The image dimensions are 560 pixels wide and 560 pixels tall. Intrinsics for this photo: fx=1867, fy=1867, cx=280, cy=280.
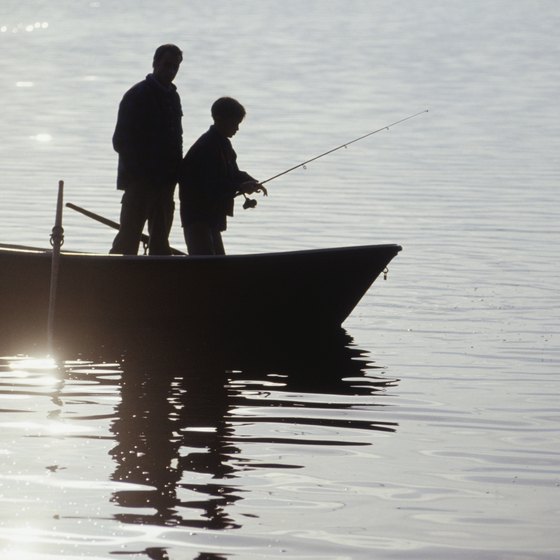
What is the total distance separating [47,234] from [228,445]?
949cm

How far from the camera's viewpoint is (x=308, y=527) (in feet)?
26.6

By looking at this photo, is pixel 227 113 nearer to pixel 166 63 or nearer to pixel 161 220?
pixel 166 63

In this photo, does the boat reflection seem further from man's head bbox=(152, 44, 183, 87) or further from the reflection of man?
man's head bbox=(152, 44, 183, 87)

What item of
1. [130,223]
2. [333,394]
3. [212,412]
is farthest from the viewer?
[130,223]

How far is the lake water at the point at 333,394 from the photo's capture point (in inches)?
320

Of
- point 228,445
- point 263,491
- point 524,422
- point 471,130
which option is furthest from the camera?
point 471,130

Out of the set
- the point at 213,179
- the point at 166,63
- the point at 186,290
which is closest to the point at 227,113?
the point at 213,179

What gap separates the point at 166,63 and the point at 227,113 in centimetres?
63

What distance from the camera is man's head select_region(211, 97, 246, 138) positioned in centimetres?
1248

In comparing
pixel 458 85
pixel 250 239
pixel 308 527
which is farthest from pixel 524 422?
pixel 458 85

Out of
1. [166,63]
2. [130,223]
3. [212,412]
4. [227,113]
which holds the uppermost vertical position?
[166,63]

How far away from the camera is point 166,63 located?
41.9ft

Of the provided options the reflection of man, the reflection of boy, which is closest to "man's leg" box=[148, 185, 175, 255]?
the reflection of man

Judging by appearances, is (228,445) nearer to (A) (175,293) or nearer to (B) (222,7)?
(A) (175,293)
